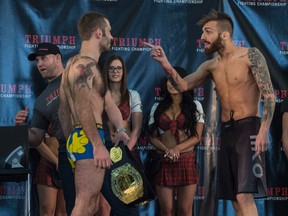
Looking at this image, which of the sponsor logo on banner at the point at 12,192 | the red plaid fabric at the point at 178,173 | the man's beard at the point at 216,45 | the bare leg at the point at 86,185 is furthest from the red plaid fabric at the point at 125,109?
the bare leg at the point at 86,185

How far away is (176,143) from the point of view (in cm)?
708

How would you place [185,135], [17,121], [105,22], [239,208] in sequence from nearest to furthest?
[105,22], [239,208], [17,121], [185,135]

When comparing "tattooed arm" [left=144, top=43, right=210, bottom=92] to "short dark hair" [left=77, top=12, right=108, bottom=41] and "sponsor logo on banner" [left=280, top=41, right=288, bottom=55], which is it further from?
"sponsor logo on banner" [left=280, top=41, right=288, bottom=55]

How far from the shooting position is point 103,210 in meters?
6.71

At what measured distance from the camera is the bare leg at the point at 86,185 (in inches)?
198

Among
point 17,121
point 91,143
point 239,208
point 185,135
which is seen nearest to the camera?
point 91,143

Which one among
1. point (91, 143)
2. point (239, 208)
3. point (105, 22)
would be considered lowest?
point (239, 208)

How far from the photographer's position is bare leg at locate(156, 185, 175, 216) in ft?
22.8

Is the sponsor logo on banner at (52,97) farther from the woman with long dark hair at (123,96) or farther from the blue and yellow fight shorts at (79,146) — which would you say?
the blue and yellow fight shorts at (79,146)

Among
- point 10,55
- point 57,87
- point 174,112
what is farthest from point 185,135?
point 10,55

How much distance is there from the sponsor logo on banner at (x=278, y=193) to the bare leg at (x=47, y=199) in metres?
2.25

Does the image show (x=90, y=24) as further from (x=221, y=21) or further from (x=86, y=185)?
(x=221, y=21)

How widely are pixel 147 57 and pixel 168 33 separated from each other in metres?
0.34

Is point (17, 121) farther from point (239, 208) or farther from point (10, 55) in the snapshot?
point (239, 208)
